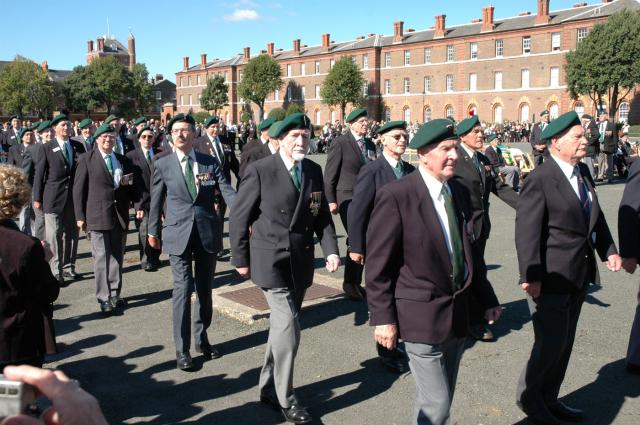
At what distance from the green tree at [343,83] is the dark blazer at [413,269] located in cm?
7543

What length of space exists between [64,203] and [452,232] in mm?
6617

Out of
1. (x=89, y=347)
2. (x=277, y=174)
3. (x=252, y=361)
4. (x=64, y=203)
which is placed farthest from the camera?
(x=64, y=203)

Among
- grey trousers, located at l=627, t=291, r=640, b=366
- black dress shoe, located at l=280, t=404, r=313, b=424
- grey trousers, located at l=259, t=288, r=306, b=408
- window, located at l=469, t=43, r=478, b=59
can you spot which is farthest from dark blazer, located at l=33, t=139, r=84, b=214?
window, located at l=469, t=43, r=478, b=59

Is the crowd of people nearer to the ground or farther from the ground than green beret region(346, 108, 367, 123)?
nearer to the ground

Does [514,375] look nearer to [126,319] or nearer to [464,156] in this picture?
[464,156]

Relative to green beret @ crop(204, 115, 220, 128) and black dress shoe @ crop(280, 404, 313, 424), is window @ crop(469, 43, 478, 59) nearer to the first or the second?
green beret @ crop(204, 115, 220, 128)

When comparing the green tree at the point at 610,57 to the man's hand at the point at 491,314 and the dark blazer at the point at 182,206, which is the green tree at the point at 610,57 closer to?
the dark blazer at the point at 182,206

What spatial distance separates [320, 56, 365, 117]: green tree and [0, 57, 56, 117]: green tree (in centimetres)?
5031

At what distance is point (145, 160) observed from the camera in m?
9.61

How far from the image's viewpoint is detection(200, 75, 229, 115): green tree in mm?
99750

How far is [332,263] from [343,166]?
2923 millimetres

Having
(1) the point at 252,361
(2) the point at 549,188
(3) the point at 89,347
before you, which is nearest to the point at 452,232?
(2) the point at 549,188

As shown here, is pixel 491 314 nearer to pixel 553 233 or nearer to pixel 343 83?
pixel 553 233

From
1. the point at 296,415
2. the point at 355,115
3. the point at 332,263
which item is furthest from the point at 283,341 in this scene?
the point at 355,115
